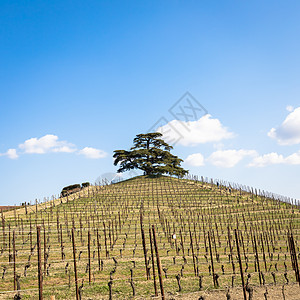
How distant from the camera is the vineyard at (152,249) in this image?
10828mm

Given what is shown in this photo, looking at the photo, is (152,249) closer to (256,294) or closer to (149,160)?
(256,294)

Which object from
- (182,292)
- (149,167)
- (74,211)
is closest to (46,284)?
(182,292)

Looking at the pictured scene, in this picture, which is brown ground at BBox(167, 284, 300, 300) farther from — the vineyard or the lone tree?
the lone tree

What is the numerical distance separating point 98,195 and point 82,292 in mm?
28123

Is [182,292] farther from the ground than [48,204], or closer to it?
closer to it

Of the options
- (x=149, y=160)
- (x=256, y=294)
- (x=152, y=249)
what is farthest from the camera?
(x=149, y=160)

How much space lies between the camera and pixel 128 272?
13.0 meters

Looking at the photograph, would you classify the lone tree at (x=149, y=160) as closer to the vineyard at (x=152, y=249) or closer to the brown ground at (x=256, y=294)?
the vineyard at (x=152, y=249)

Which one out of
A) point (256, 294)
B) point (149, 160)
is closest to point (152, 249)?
point (256, 294)

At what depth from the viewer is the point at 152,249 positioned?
10.0 m

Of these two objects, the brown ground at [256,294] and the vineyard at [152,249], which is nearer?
the brown ground at [256,294]

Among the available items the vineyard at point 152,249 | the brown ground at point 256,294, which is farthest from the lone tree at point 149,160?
the brown ground at point 256,294

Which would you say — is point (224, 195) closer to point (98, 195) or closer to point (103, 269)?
point (98, 195)

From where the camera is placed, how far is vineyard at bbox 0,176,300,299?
35.5ft
